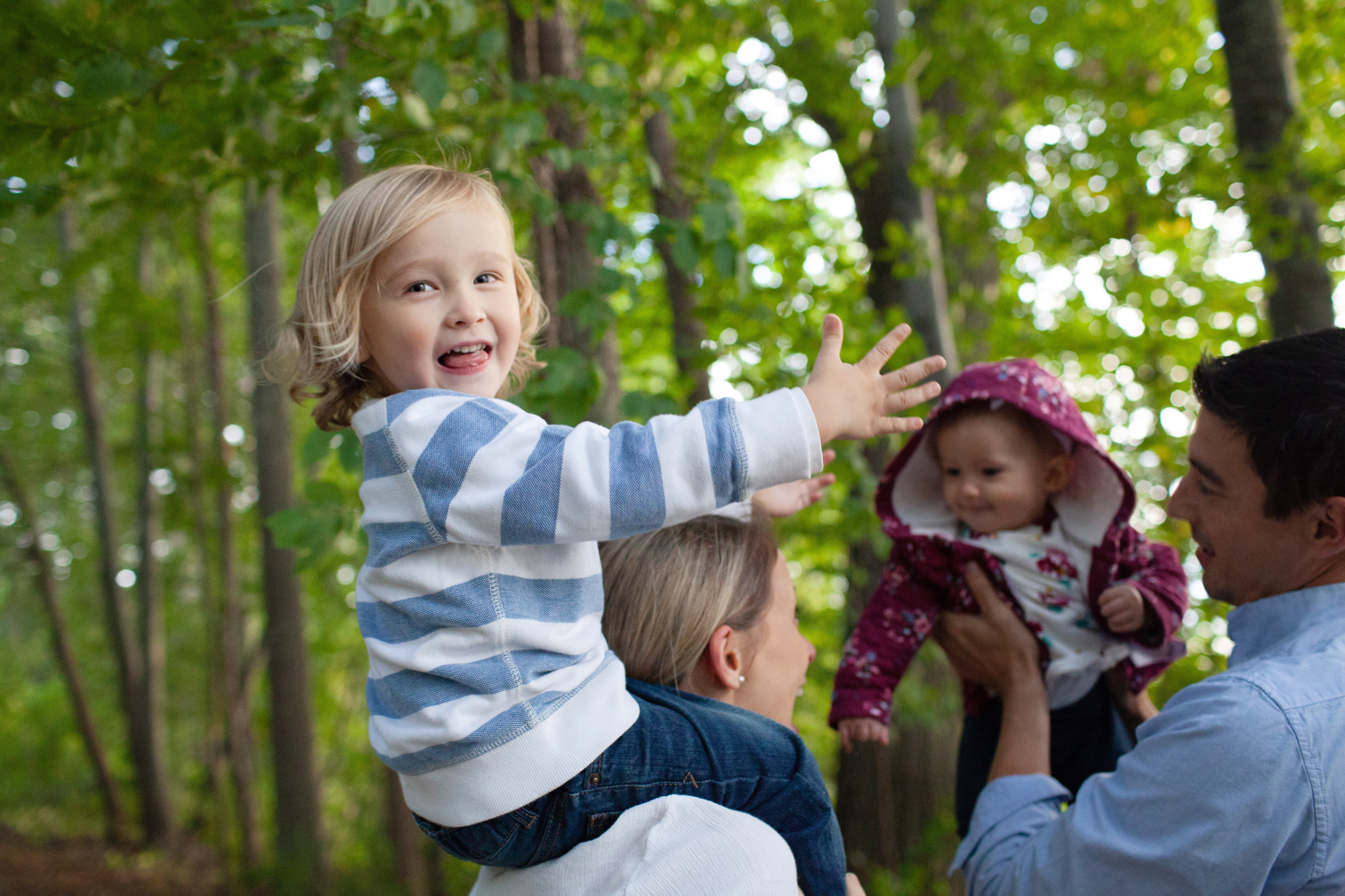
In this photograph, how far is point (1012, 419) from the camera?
2.10 meters

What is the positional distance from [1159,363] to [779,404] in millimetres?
3604

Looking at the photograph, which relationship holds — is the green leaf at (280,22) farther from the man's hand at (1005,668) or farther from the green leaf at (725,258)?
the man's hand at (1005,668)

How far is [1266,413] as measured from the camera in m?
1.55

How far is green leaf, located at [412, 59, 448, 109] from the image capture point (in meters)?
2.16

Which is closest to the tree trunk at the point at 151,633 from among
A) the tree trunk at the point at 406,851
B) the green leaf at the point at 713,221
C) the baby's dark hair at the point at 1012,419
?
the tree trunk at the point at 406,851

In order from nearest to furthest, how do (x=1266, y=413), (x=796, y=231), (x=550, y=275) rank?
1. (x=1266, y=413)
2. (x=550, y=275)
3. (x=796, y=231)

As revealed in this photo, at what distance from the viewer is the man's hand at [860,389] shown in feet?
4.50

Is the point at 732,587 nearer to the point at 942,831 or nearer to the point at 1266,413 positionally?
the point at 1266,413

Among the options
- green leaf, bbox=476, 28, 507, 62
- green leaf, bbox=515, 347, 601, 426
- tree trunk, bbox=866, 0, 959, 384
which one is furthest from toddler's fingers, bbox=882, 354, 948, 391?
tree trunk, bbox=866, 0, 959, 384

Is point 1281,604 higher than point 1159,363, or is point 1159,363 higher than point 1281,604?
point 1159,363

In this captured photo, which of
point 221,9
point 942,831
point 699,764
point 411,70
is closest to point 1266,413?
point 699,764

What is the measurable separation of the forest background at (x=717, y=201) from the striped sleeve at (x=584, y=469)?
Answer: 0.79 meters

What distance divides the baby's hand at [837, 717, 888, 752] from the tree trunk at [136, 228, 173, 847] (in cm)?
983

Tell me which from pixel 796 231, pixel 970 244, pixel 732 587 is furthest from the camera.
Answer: pixel 796 231
